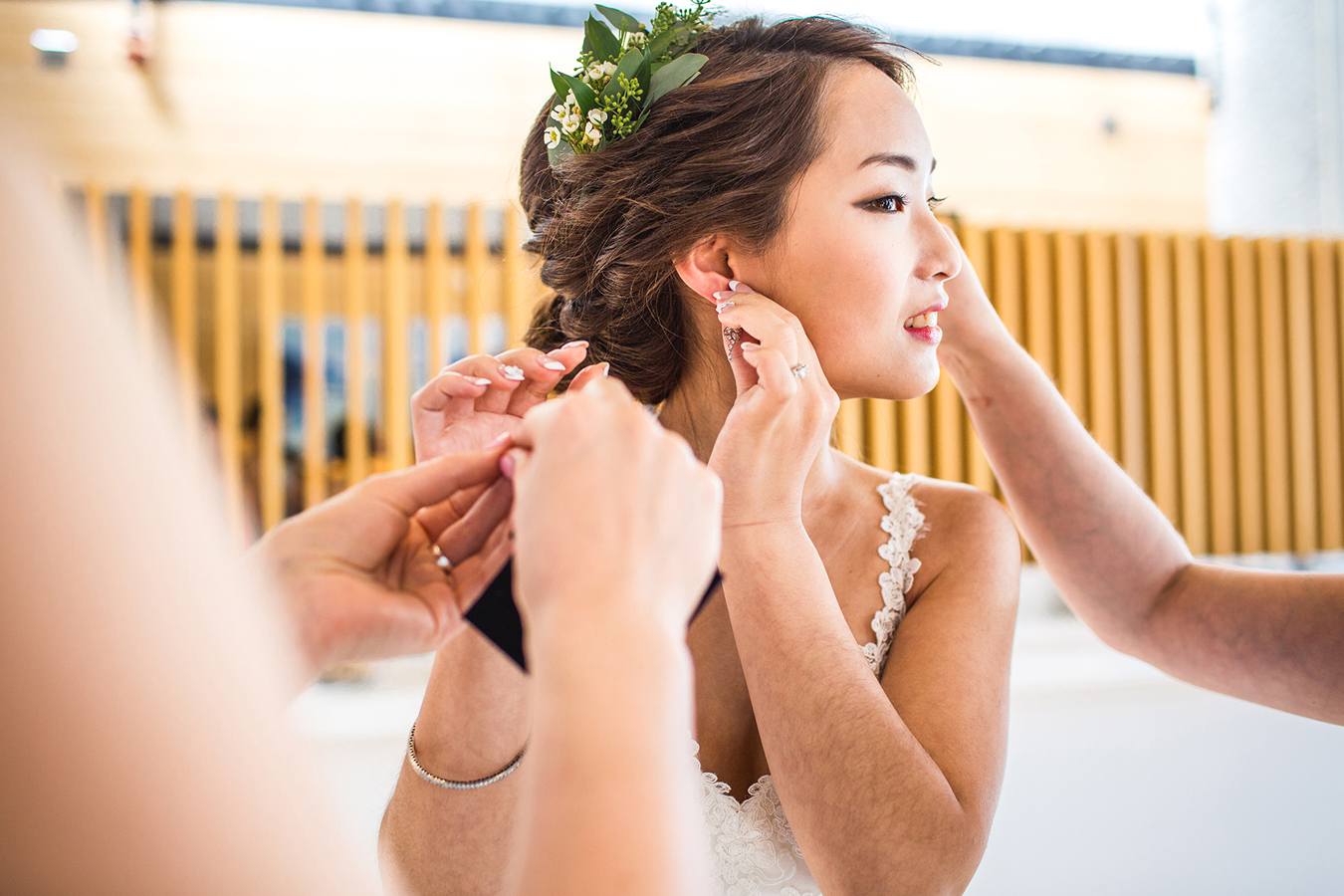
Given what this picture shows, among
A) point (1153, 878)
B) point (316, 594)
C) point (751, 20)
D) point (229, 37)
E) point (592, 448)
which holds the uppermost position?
point (229, 37)

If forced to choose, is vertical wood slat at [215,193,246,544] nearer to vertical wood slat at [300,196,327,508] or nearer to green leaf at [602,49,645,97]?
vertical wood slat at [300,196,327,508]

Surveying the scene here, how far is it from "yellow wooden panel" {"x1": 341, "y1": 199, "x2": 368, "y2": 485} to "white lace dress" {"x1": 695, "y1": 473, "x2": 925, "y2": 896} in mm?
2387

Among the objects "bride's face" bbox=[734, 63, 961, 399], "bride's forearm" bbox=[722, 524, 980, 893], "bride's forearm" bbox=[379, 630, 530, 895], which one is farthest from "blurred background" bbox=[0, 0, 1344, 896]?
"bride's forearm" bbox=[722, 524, 980, 893]

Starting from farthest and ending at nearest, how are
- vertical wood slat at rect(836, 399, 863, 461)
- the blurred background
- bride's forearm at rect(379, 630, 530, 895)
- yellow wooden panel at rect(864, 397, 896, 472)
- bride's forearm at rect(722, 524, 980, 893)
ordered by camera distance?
yellow wooden panel at rect(864, 397, 896, 472) < vertical wood slat at rect(836, 399, 863, 461) < the blurred background < bride's forearm at rect(379, 630, 530, 895) < bride's forearm at rect(722, 524, 980, 893)

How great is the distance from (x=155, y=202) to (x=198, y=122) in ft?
3.33

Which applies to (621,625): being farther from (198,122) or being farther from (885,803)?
(198,122)

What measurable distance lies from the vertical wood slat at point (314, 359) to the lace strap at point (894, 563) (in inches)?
96.1

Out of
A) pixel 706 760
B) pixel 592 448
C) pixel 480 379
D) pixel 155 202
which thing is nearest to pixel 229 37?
pixel 155 202

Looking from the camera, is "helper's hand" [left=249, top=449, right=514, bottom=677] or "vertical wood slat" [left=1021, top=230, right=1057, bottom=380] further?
"vertical wood slat" [left=1021, top=230, right=1057, bottom=380]

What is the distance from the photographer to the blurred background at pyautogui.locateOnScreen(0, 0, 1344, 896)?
2363mm

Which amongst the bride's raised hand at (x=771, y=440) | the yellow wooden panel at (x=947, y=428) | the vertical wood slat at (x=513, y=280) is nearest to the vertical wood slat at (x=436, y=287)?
the vertical wood slat at (x=513, y=280)

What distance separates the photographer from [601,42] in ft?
4.57

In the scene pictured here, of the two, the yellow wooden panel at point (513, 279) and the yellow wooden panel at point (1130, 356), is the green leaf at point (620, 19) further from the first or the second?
the yellow wooden panel at point (1130, 356)

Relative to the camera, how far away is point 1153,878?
212cm
